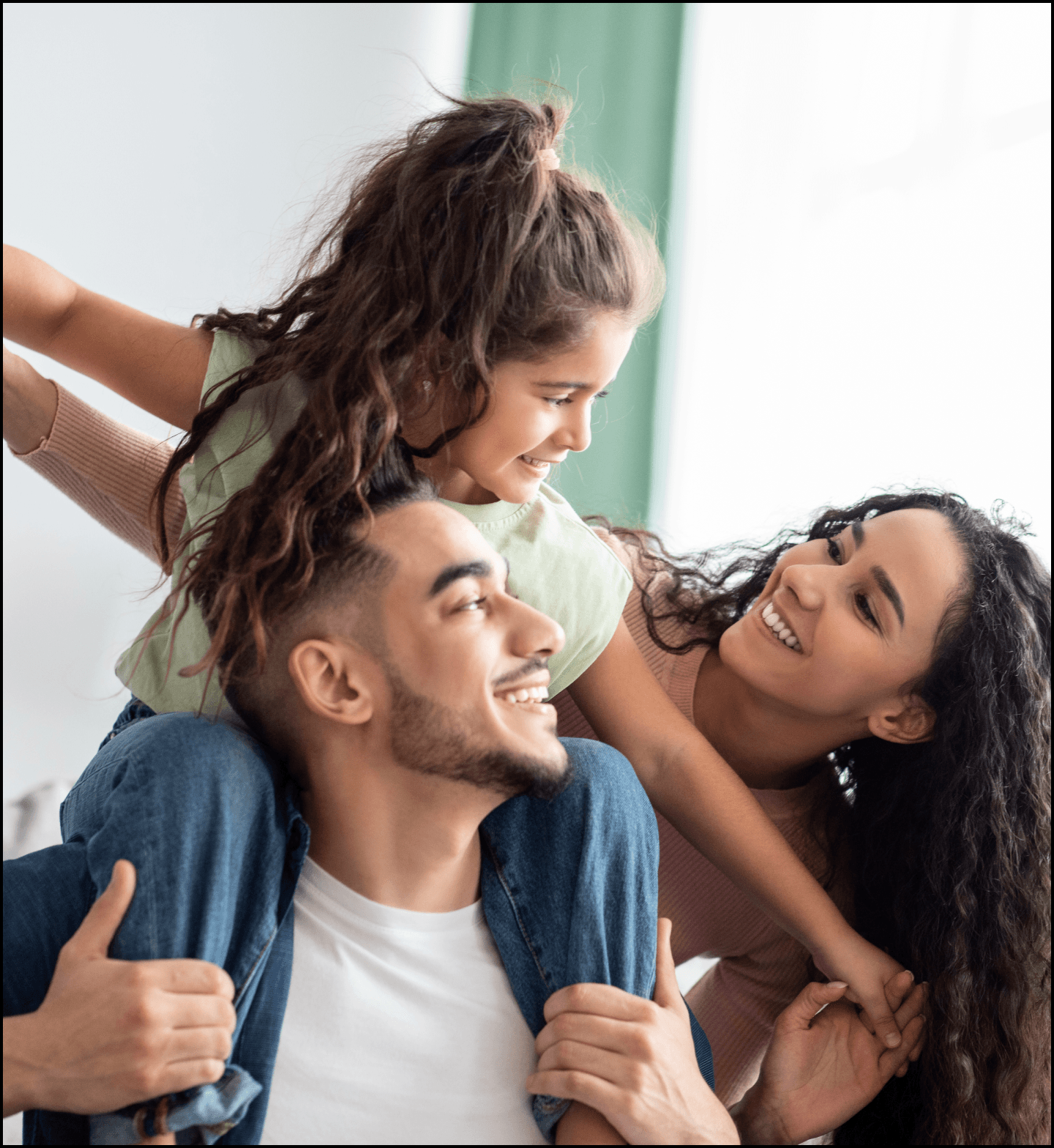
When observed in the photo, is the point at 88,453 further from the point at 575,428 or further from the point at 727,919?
the point at 727,919

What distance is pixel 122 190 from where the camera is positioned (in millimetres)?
2557

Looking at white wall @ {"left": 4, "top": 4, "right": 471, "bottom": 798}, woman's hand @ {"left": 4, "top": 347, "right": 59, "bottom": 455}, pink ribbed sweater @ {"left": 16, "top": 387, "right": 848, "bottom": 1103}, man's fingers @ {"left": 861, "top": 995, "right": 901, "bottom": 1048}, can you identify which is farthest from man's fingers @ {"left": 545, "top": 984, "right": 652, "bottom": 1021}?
white wall @ {"left": 4, "top": 4, "right": 471, "bottom": 798}

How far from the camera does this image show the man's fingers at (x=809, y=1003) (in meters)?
1.37

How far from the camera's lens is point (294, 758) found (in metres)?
1.24

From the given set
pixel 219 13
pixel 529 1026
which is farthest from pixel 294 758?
pixel 219 13

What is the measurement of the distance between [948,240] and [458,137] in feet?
4.92

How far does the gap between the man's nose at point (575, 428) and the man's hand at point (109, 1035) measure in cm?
74

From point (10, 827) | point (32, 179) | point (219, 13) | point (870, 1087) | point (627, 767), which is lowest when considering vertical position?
point (10, 827)

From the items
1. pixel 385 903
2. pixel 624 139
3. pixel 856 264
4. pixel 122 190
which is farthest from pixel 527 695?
pixel 624 139

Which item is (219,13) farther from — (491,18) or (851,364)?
(851,364)

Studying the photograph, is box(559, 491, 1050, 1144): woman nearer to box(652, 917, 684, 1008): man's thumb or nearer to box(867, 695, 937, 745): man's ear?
box(867, 695, 937, 745): man's ear

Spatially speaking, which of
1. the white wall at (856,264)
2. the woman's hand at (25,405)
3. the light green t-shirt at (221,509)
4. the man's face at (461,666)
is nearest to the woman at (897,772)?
the light green t-shirt at (221,509)

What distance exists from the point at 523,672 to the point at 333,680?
20 centimetres

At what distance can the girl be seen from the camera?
4.11 ft
